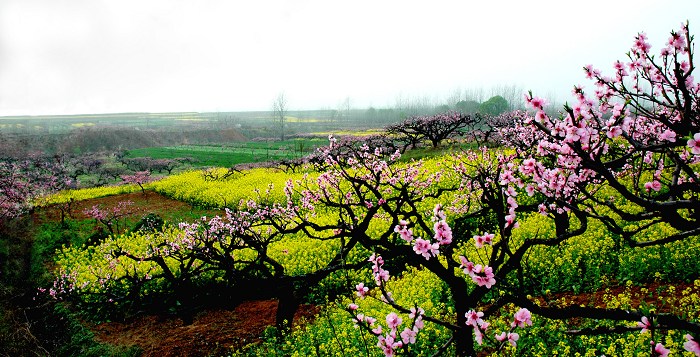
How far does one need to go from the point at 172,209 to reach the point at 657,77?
24.8 metres

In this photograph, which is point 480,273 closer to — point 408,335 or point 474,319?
point 474,319

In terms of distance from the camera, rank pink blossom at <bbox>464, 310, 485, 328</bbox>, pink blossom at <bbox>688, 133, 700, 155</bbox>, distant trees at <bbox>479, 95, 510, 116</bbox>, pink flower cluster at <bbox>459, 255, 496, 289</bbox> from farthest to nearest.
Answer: distant trees at <bbox>479, 95, 510, 116</bbox>
pink blossom at <bbox>464, 310, 485, 328</bbox>
pink flower cluster at <bbox>459, 255, 496, 289</bbox>
pink blossom at <bbox>688, 133, 700, 155</bbox>

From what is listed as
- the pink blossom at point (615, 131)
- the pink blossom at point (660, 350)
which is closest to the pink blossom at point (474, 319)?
the pink blossom at point (660, 350)

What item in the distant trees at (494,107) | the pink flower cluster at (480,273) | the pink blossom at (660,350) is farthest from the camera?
the distant trees at (494,107)

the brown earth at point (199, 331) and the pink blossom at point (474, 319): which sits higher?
the pink blossom at point (474, 319)

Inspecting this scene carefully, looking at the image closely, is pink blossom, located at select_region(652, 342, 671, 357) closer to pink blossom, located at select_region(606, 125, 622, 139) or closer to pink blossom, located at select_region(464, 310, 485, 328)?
pink blossom, located at select_region(464, 310, 485, 328)

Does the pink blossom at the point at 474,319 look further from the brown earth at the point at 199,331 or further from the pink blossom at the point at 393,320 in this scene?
the brown earth at the point at 199,331

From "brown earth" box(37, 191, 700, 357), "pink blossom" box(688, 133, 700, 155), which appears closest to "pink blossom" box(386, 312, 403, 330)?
"pink blossom" box(688, 133, 700, 155)

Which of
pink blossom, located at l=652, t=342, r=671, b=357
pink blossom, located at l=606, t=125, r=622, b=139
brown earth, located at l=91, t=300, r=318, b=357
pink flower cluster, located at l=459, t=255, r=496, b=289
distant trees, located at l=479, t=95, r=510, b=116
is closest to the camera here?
pink blossom, located at l=652, t=342, r=671, b=357

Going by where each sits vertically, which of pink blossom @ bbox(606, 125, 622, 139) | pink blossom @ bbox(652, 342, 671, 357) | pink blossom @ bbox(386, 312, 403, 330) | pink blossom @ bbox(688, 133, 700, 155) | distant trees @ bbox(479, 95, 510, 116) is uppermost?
distant trees @ bbox(479, 95, 510, 116)

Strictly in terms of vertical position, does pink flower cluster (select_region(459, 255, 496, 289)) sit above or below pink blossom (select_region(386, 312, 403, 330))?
above

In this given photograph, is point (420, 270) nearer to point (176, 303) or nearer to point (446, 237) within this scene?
point (176, 303)

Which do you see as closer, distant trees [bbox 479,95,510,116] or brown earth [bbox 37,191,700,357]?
brown earth [bbox 37,191,700,357]

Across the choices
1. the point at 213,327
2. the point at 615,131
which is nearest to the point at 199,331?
the point at 213,327
